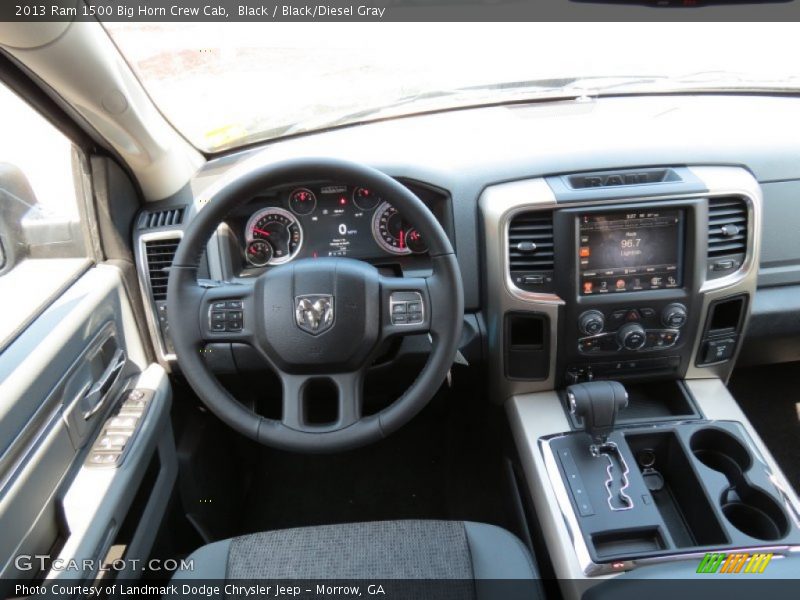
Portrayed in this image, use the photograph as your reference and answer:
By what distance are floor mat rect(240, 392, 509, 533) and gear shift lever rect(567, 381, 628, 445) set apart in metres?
0.63

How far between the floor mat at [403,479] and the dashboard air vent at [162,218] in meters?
1.12

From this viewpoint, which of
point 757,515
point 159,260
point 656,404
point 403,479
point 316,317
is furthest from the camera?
point 403,479

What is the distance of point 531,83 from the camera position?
2.21 m

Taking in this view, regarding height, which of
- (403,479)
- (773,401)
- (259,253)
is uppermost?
(259,253)

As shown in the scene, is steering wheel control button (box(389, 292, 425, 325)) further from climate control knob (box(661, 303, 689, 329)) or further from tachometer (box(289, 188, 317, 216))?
climate control knob (box(661, 303, 689, 329))

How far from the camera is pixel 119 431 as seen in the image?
67.0 inches

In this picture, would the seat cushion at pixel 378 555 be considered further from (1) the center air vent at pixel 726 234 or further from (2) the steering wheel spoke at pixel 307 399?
(1) the center air vent at pixel 726 234

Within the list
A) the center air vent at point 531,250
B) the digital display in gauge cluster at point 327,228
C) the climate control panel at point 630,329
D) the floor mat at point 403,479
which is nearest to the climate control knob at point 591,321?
the climate control panel at point 630,329

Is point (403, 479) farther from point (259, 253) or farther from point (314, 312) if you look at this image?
point (314, 312)

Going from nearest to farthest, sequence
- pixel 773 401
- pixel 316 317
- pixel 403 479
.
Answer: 1. pixel 316 317
2. pixel 403 479
3. pixel 773 401

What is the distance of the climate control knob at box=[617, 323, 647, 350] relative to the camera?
1.87m

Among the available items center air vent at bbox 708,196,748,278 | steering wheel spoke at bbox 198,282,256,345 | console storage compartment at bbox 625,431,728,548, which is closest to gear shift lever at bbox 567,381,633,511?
console storage compartment at bbox 625,431,728,548

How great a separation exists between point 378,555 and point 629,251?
108cm

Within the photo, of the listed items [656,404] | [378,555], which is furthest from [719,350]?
[378,555]
